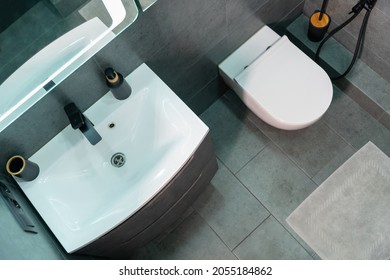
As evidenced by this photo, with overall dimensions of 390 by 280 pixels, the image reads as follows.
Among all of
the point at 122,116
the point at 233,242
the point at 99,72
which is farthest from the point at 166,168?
the point at 233,242

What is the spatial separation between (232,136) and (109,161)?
96 cm

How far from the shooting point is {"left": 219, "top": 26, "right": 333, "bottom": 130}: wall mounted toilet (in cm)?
181

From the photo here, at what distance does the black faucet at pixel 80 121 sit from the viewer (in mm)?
1339

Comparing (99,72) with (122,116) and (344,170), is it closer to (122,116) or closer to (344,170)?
(122,116)

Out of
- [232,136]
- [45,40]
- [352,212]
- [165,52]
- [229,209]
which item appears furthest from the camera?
[232,136]

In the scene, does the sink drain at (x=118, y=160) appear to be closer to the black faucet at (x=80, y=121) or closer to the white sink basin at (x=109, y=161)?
the white sink basin at (x=109, y=161)

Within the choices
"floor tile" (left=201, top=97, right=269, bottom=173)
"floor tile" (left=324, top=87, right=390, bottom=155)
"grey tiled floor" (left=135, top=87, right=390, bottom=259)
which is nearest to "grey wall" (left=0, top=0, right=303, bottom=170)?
"floor tile" (left=201, top=97, right=269, bottom=173)

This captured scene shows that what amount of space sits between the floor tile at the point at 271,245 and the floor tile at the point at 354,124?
647mm

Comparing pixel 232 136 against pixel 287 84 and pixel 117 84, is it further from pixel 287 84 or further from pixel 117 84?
pixel 117 84

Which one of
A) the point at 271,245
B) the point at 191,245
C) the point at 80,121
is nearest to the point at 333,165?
the point at 271,245

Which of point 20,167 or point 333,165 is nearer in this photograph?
point 20,167

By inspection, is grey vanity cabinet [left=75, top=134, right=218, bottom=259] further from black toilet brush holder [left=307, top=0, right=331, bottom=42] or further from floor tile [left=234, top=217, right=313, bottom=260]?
black toilet brush holder [left=307, top=0, right=331, bottom=42]

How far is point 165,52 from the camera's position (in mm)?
1594

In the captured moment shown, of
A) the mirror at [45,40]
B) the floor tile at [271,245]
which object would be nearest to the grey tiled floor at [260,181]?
the floor tile at [271,245]
